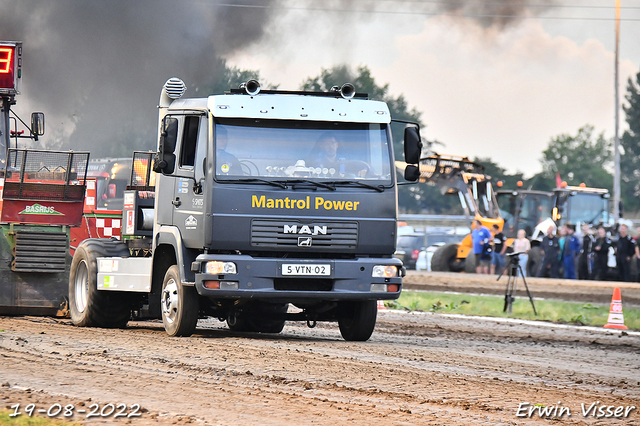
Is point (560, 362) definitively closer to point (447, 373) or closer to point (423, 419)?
point (447, 373)

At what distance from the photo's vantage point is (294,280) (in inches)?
479

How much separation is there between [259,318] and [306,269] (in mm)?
2439

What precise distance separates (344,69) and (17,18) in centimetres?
1030

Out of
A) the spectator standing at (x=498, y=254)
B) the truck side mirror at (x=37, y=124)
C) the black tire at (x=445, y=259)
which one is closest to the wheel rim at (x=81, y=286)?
the truck side mirror at (x=37, y=124)

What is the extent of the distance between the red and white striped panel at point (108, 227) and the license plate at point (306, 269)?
3.48m

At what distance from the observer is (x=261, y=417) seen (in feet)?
23.3

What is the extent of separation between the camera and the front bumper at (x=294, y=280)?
38.9ft

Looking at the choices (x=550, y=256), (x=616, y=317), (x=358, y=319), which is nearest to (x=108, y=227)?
(x=358, y=319)

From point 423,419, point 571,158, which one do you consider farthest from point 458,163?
point 571,158

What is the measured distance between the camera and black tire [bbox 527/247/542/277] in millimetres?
33188

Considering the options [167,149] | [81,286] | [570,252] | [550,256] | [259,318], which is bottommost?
[259,318]

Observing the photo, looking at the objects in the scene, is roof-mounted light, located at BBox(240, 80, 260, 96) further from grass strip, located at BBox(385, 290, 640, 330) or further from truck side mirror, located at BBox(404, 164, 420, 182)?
grass strip, located at BBox(385, 290, 640, 330)

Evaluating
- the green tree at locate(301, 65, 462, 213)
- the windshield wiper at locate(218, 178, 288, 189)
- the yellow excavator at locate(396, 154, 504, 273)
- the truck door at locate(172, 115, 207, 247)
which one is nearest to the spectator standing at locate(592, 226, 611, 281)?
the yellow excavator at locate(396, 154, 504, 273)

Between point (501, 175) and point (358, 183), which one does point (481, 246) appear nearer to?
point (358, 183)
